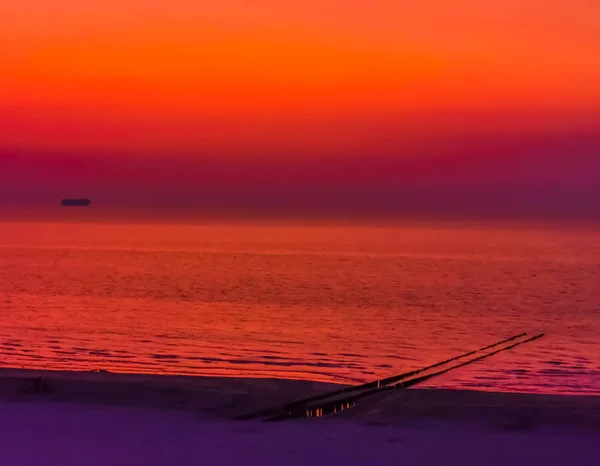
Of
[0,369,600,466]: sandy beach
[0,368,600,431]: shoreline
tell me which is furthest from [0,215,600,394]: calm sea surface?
[0,369,600,466]: sandy beach

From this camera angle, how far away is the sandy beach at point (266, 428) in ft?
27.5

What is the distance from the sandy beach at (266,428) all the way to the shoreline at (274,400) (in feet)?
0.06

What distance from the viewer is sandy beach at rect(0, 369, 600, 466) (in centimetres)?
839

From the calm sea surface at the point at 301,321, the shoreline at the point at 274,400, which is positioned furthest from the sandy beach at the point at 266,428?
the calm sea surface at the point at 301,321

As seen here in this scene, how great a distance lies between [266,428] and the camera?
9672mm

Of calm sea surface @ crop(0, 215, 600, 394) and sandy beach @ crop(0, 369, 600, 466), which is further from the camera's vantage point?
calm sea surface @ crop(0, 215, 600, 394)

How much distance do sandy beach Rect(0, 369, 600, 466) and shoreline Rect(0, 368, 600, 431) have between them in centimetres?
2

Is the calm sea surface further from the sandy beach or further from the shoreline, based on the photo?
the sandy beach

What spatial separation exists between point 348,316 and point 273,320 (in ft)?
14.4

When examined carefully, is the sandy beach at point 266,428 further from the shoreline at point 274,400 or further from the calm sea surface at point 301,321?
the calm sea surface at point 301,321

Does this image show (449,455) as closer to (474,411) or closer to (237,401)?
(474,411)

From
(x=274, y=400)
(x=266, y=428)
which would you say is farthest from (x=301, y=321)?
(x=266, y=428)

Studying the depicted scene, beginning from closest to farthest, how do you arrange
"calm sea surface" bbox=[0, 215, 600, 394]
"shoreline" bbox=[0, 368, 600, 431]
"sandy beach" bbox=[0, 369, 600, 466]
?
"sandy beach" bbox=[0, 369, 600, 466] < "shoreline" bbox=[0, 368, 600, 431] < "calm sea surface" bbox=[0, 215, 600, 394]

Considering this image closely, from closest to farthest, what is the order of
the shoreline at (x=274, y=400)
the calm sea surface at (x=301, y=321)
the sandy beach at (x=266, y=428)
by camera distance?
the sandy beach at (x=266, y=428)
the shoreline at (x=274, y=400)
the calm sea surface at (x=301, y=321)
